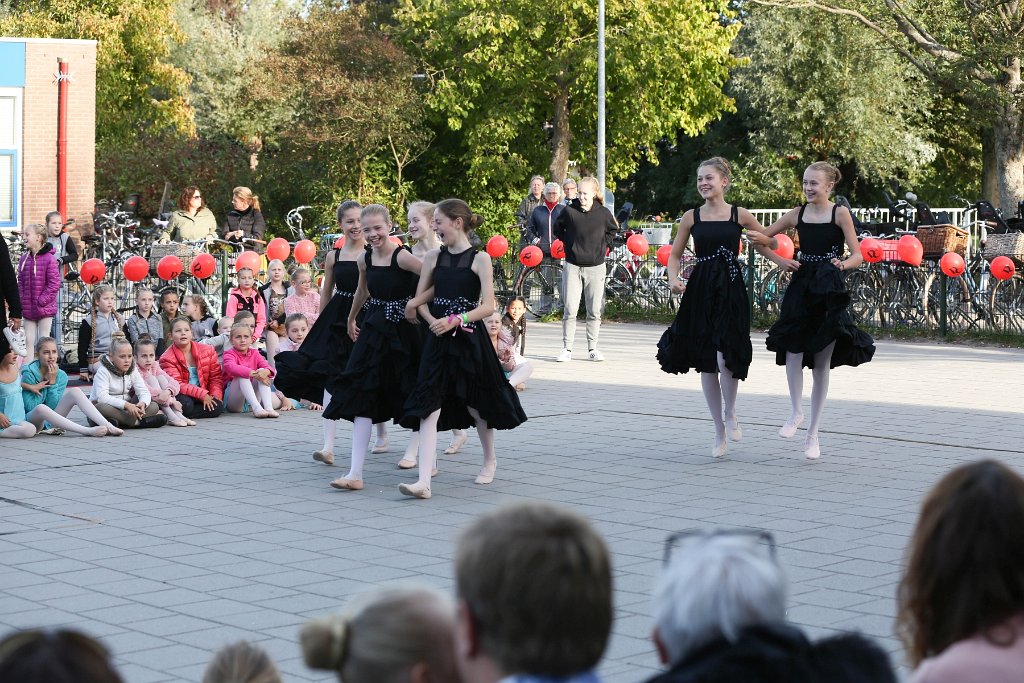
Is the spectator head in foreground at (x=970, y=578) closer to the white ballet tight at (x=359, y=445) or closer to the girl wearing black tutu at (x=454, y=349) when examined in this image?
the girl wearing black tutu at (x=454, y=349)

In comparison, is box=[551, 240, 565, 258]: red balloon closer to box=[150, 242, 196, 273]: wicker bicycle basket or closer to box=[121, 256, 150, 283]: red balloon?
box=[150, 242, 196, 273]: wicker bicycle basket

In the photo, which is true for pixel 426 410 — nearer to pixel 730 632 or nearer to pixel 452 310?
pixel 452 310

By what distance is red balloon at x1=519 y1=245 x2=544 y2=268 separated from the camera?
20.7 m

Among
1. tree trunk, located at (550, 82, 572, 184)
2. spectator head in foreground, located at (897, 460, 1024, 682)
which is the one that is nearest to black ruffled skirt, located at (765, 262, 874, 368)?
spectator head in foreground, located at (897, 460, 1024, 682)

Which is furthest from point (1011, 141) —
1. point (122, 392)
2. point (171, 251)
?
point (122, 392)

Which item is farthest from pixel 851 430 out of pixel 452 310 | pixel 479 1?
pixel 479 1

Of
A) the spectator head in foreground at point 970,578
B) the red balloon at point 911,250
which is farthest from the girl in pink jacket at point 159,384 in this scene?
the red balloon at point 911,250

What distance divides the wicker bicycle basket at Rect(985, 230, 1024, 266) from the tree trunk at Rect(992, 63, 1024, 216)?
1497 centimetres

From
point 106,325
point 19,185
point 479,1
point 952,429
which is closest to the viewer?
point 952,429

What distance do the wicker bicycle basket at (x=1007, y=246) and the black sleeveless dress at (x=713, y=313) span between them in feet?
35.0

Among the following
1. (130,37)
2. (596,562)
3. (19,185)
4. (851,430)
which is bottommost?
(851,430)

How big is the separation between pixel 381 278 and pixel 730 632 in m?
6.83

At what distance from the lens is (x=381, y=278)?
9227 mm

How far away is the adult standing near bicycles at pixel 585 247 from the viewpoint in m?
16.8
